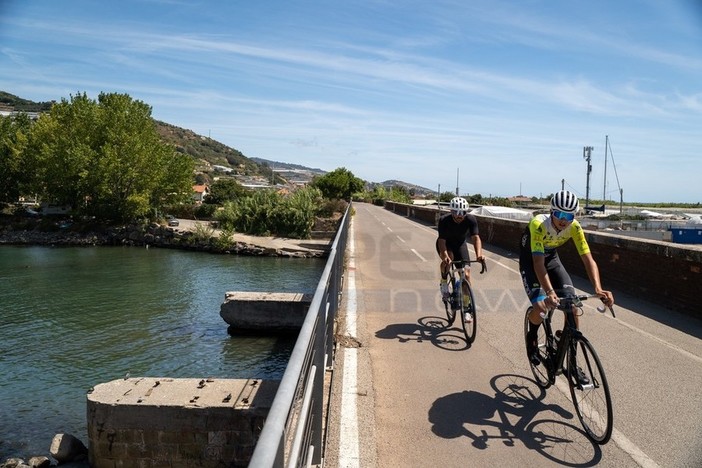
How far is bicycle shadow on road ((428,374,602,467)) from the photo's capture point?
4543mm

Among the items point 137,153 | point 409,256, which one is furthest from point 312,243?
point 409,256

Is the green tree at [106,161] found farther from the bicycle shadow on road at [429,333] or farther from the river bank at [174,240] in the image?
the bicycle shadow on road at [429,333]

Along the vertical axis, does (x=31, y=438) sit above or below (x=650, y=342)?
below

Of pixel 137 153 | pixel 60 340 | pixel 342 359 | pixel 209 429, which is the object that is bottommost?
pixel 60 340

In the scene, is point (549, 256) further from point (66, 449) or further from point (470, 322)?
point (66, 449)

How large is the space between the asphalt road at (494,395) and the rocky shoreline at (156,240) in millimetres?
40740

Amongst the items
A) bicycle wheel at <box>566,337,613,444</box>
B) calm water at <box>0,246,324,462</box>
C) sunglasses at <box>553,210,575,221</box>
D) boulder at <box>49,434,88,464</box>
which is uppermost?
sunglasses at <box>553,210,575,221</box>

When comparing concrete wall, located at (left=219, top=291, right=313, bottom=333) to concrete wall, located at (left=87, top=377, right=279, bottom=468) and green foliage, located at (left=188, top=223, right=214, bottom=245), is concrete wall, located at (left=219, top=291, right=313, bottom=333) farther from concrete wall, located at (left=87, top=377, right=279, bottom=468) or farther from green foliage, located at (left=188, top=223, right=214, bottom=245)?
green foliage, located at (left=188, top=223, right=214, bottom=245)

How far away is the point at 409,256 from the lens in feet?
62.7

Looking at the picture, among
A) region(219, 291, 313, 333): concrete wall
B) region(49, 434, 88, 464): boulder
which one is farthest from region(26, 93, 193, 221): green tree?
region(49, 434, 88, 464): boulder

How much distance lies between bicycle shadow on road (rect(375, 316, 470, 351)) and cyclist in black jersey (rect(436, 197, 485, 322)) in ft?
3.08

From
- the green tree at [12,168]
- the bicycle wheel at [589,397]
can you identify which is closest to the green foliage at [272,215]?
the green tree at [12,168]

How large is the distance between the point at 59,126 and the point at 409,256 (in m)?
56.3

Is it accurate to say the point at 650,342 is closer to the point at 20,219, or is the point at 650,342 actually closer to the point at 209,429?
the point at 209,429
